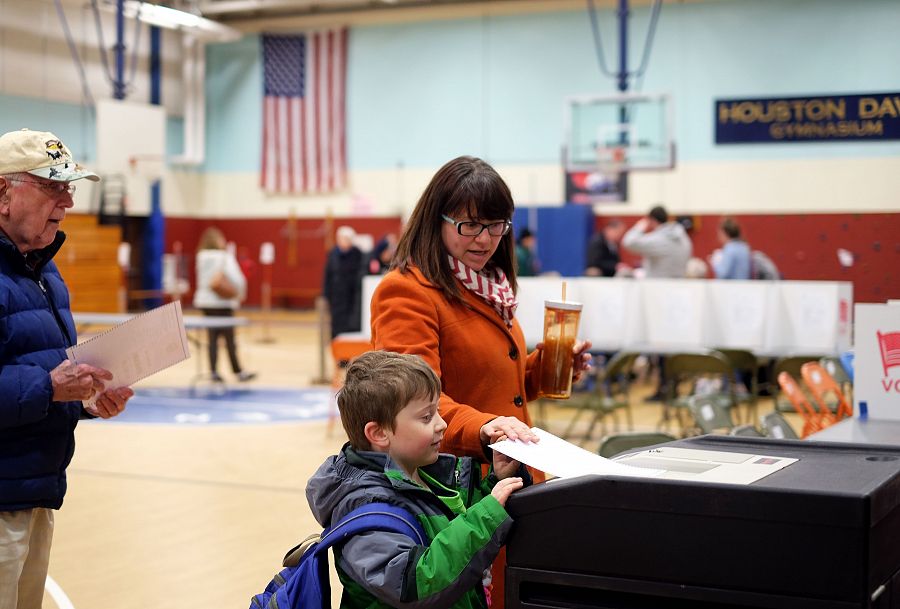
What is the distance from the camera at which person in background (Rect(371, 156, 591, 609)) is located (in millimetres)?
2342

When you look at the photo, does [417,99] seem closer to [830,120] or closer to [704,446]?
[830,120]

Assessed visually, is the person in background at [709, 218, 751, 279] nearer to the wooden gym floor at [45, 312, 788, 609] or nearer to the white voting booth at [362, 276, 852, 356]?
the white voting booth at [362, 276, 852, 356]

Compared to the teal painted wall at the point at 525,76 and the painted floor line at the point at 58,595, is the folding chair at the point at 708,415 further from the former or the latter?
the teal painted wall at the point at 525,76

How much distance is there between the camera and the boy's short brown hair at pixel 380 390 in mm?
1954

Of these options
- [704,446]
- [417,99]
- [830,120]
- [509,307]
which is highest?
[417,99]

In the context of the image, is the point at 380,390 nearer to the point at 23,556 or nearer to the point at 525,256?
the point at 23,556

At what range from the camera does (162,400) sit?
408 inches

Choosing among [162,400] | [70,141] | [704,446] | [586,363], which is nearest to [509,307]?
[586,363]

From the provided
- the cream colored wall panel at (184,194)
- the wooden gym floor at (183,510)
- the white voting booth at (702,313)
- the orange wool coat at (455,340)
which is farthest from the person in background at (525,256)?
the orange wool coat at (455,340)

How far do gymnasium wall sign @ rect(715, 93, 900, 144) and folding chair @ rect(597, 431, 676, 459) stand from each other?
3.61 meters

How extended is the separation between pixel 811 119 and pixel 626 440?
5468 mm

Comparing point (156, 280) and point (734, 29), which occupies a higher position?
point (734, 29)

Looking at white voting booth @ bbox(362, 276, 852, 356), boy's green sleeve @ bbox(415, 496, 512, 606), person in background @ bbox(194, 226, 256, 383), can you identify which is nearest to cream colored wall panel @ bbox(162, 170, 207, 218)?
person in background @ bbox(194, 226, 256, 383)

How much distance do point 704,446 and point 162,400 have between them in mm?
8922
